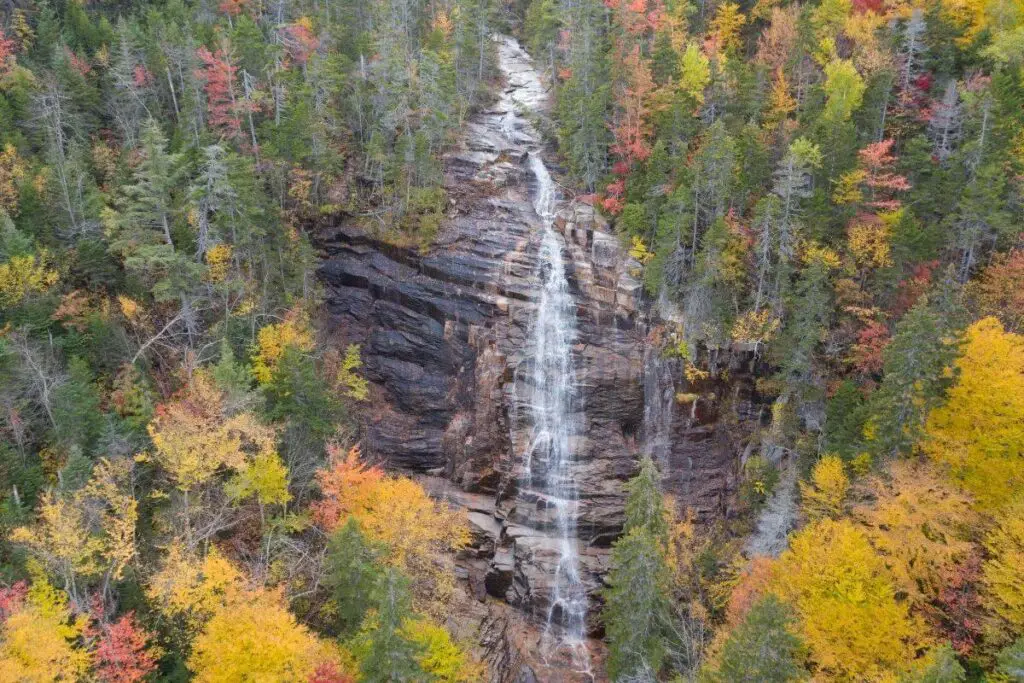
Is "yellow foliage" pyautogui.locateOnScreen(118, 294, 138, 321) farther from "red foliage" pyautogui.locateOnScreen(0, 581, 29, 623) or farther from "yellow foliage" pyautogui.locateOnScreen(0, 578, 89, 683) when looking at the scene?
"yellow foliage" pyautogui.locateOnScreen(0, 578, 89, 683)

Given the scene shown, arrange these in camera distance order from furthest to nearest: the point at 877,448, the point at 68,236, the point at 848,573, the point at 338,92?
the point at 338,92, the point at 68,236, the point at 877,448, the point at 848,573

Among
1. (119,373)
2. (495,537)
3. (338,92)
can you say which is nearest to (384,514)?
(495,537)

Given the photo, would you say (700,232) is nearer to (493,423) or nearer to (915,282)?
(915,282)

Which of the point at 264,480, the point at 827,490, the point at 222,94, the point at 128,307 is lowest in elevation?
the point at 264,480

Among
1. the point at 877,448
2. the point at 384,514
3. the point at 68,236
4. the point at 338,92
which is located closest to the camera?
the point at 877,448

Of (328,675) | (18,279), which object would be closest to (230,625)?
(328,675)

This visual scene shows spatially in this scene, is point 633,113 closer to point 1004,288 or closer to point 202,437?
point 1004,288

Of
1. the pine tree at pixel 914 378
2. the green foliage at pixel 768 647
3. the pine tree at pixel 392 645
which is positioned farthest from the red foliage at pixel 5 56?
the pine tree at pixel 914 378

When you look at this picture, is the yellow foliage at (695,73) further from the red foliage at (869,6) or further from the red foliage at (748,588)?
the red foliage at (748,588)
